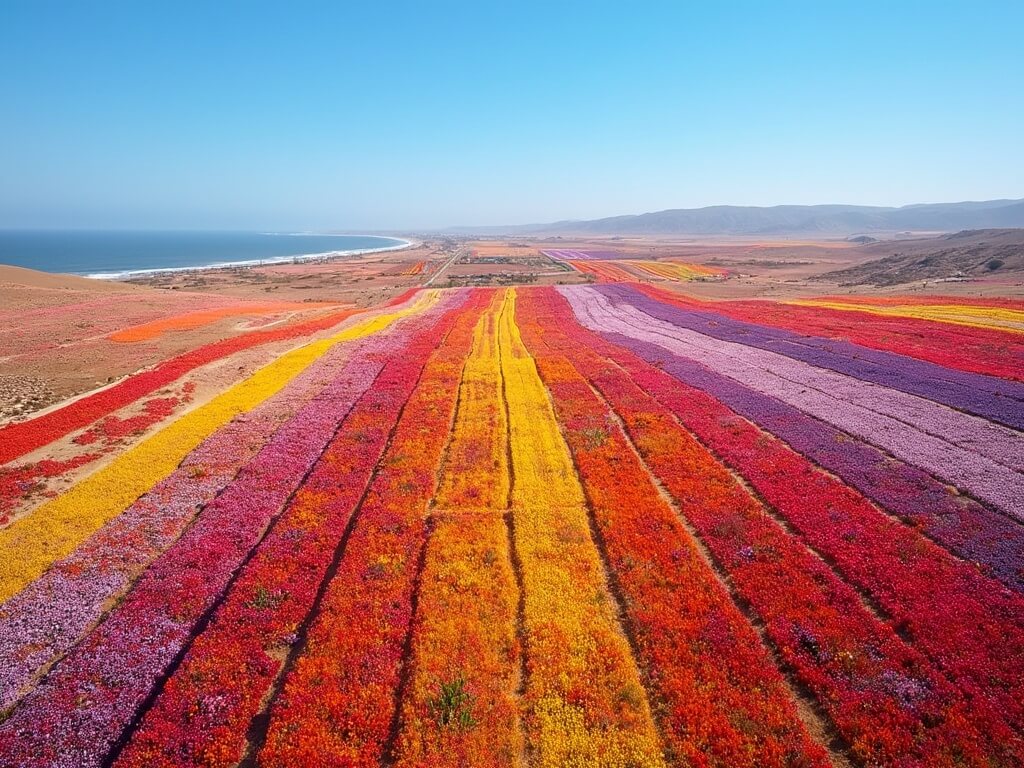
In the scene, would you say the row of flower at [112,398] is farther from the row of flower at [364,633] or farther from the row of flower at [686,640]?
the row of flower at [686,640]

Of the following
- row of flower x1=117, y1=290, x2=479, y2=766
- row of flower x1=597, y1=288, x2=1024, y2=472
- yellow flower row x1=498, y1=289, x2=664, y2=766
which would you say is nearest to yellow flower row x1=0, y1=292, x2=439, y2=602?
row of flower x1=117, y1=290, x2=479, y2=766

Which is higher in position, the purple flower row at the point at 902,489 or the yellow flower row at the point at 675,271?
the yellow flower row at the point at 675,271

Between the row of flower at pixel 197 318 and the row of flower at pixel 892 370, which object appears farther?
the row of flower at pixel 197 318

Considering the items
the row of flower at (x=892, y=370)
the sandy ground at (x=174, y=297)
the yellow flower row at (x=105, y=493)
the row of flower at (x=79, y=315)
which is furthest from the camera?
the row of flower at (x=79, y=315)

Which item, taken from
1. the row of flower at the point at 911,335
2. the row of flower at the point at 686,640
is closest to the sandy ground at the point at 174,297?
the row of flower at the point at 911,335

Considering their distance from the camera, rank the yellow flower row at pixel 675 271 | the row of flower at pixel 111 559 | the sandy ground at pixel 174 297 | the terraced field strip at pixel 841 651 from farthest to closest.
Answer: the yellow flower row at pixel 675 271 → the sandy ground at pixel 174 297 → the row of flower at pixel 111 559 → the terraced field strip at pixel 841 651

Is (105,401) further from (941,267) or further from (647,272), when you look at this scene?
(941,267)

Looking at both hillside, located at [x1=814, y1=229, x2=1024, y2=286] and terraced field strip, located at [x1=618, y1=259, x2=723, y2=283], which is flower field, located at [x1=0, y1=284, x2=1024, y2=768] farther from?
terraced field strip, located at [x1=618, y1=259, x2=723, y2=283]

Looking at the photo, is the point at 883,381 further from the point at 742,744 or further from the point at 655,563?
the point at 742,744
